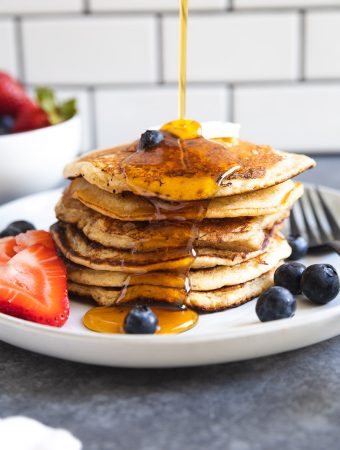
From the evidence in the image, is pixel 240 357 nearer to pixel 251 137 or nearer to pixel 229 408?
pixel 229 408

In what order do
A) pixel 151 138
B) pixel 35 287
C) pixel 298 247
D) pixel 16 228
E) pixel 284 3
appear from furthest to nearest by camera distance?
pixel 284 3 → pixel 16 228 → pixel 298 247 → pixel 151 138 → pixel 35 287

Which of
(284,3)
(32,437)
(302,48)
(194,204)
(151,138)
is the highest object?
(284,3)

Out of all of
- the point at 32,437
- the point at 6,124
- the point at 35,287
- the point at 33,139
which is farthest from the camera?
the point at 6,124

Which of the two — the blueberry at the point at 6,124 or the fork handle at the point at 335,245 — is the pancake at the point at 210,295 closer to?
the fork handle at the point at 335,245

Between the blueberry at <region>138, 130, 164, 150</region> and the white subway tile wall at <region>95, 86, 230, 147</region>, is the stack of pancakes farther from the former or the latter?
the white subway tile wall at <region>95, 86, 230, 147</region>

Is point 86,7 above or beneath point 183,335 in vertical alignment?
above

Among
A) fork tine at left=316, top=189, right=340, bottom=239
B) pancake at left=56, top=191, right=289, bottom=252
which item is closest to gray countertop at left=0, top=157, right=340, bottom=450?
pancake at left=56, top=191, right=289, bottom=252

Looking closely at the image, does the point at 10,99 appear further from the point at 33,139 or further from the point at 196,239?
the point at 196,239

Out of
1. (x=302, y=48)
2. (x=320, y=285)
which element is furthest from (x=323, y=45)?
(x=320, y=285)

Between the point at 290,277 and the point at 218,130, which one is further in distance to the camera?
the point at 218,130
